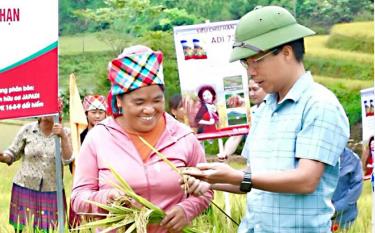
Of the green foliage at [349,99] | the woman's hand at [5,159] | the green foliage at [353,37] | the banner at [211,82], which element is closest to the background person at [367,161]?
the banner at [211,82]

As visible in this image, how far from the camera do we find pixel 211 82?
723 centimetres

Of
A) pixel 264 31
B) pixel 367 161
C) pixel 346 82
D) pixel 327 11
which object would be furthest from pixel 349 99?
pixel 264 31

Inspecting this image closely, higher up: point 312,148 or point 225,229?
point 312,148

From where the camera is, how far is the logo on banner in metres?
5.57

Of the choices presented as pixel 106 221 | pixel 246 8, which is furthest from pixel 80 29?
pixel 106 221

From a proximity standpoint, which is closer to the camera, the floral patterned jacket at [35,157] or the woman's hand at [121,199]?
the woman's hand at [121,199]

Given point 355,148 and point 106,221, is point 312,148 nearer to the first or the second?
point 106,221

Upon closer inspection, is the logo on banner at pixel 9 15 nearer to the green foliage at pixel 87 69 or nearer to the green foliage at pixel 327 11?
the green foliage at pixel 87 69

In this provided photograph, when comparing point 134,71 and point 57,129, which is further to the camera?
point 57,129

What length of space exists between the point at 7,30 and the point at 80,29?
5759mm

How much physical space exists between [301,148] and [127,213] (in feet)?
2.48

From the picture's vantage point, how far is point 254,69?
3570mm

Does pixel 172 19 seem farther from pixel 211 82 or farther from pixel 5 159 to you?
pixel 5 159

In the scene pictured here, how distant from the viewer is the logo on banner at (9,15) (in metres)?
5.57
